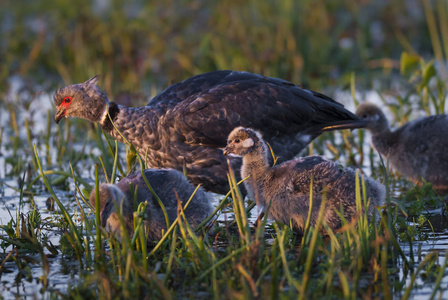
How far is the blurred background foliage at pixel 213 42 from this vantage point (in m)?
9.85

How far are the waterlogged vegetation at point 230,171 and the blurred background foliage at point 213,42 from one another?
34mm

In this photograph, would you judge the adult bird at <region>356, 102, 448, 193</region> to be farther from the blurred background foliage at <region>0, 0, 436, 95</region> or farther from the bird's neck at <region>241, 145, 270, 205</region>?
the blurred background foliage at <region>0, 0, 436, 95</region>

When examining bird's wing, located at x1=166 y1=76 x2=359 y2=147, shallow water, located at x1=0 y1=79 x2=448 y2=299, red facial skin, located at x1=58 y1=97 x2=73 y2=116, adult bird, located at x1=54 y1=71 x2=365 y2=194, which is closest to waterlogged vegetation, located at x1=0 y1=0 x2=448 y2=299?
shallow water, located at x1=0 y1=79 x2=448 y2=299

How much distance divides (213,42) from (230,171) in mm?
6499

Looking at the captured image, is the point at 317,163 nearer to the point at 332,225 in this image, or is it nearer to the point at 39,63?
the point at 332,225

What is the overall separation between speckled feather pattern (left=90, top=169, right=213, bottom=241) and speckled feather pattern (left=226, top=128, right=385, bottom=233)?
0.39m

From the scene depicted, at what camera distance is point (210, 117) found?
5.25 m

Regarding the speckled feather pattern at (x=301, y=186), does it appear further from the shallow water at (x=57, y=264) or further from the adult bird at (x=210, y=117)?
the adult bird at (x=210, y=117)

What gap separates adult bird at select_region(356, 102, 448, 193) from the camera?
5.79 m

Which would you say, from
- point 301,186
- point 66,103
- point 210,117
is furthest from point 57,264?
point 66,103

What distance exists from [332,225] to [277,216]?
361 millimetres

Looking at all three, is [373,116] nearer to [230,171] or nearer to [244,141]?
Answer: [244,141]

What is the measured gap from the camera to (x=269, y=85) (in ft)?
18.0

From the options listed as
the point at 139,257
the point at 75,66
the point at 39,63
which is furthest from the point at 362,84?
the point at 139,257
